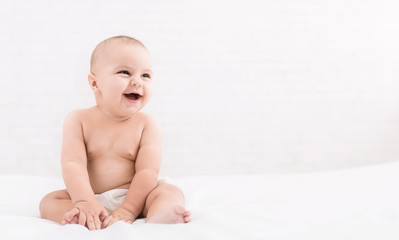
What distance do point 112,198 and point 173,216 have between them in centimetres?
30

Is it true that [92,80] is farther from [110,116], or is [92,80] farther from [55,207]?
[55,207]

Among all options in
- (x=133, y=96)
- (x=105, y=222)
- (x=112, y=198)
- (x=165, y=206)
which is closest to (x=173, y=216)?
(x=165, y=206)

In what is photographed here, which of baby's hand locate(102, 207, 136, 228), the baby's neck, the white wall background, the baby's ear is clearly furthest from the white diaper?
the white wall background

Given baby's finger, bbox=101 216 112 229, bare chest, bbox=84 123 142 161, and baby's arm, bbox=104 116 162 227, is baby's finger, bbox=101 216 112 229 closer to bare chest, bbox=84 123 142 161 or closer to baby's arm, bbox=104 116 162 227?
baby's arm, bbox=104 116 162 227

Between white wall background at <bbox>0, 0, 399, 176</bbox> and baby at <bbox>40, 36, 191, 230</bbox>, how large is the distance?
986 millimetres

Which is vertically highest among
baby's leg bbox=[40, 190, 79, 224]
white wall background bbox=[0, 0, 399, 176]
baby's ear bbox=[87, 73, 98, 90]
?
white wall background bbox=[0, 0, 399, 176]

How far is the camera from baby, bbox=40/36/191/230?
1.08 metres

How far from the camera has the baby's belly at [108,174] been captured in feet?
3.94

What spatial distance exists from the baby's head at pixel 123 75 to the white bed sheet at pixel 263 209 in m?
0.34

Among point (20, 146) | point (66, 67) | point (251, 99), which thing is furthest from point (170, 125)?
point (20, 146)

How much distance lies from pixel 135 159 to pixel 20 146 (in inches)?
48.0

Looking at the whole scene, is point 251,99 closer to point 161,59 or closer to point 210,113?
point 210,113

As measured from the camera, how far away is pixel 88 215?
0.94 meters

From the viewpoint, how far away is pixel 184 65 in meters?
2.28
